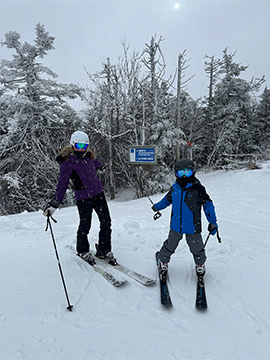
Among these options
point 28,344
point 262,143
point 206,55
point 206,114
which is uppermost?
point 206,55

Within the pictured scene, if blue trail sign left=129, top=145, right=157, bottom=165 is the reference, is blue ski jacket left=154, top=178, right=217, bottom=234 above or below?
below

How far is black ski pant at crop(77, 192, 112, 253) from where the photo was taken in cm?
346

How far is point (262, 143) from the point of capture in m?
19.8

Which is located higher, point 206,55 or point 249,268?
point 206,55

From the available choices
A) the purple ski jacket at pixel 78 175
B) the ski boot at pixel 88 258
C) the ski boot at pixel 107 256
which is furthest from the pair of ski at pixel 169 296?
the purple ski jacket at pixel 78 175

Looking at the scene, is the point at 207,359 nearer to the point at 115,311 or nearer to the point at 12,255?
the point at 115,311

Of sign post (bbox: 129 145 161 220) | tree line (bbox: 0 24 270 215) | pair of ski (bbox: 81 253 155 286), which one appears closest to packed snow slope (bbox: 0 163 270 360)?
pair of ski (bbox: 81 253 155 286)

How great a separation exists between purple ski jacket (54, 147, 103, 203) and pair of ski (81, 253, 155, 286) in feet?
3.72

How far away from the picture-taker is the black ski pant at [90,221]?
11.3 feet

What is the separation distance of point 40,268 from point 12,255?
29.0 inches

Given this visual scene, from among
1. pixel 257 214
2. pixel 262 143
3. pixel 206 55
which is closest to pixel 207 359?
pixel 257 214

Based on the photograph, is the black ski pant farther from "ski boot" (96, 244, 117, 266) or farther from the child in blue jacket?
the child in blue jacket

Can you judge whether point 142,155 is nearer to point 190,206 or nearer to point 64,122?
point 190,206

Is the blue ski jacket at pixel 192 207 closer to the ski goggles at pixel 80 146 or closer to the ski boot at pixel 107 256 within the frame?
the ski boot at pixel 107 256
